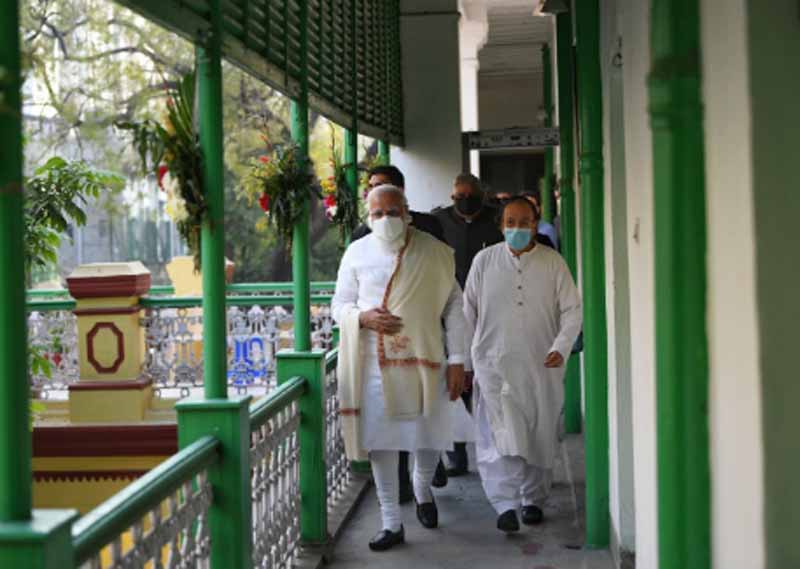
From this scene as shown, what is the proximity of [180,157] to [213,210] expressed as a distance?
0.29m

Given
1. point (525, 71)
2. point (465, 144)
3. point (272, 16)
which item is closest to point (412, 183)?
point (465, 144)

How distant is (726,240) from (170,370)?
10.3 meters

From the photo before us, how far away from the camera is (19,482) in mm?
3201

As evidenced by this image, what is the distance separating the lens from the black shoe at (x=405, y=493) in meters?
8.70

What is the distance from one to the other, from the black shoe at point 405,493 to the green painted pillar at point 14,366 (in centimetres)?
557

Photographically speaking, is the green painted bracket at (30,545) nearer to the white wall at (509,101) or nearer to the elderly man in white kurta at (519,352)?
the elderly man in white kurta at (519,352)

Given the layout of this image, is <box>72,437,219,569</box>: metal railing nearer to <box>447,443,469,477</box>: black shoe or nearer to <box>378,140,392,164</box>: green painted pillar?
<box>447,443,469,477</box>: black shoe

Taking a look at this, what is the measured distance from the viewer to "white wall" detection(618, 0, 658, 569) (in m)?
4.75

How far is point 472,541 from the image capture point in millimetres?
7562

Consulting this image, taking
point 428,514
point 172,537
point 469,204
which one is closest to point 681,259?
point 172,537

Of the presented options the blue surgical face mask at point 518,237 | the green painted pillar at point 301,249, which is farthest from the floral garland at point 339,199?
the blue surgical face mask at point 518,237

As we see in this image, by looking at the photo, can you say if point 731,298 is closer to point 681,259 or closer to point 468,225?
point 681,259

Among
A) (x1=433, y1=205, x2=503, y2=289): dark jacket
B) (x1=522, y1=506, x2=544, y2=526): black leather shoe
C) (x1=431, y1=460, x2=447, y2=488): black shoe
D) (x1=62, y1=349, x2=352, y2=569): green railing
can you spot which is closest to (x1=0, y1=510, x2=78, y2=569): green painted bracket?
(x1=62, y1=349, x2=352, y2=569): green railing

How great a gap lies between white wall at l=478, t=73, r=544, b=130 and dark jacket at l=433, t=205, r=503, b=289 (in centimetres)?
1827
